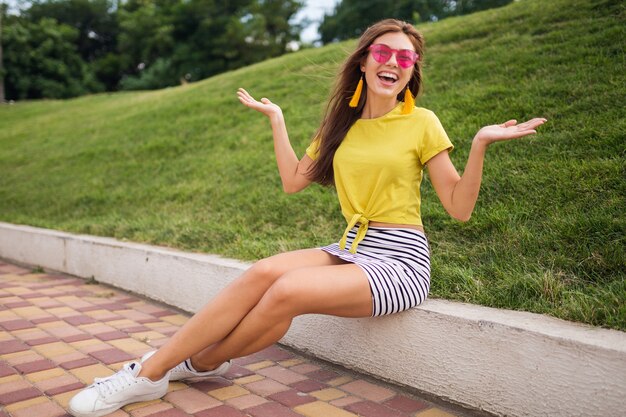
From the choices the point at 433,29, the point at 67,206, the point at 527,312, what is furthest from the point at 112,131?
the point at 527,312

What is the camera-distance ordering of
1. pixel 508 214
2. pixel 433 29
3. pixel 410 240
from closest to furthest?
1. pixel 410 240
2. pixel 508 214
3. pixel 433 29

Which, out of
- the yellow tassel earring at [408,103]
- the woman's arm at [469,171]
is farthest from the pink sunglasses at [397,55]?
the woman's arm at [469,171]

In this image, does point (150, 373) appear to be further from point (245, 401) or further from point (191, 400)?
point (245, 401)

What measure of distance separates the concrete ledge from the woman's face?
3.25 ft

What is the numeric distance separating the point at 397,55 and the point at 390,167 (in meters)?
0.54

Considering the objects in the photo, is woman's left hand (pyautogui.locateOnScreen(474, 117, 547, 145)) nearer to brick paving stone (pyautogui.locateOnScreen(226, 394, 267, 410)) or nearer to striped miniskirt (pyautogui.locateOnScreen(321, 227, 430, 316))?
striped miniskirt (pyautogui.locateOnScreen(321, 227, 430, 316))

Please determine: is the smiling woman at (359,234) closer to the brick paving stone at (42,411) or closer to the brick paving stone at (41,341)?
the brick paving stone at (42,411)

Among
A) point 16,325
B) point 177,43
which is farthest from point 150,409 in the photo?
point 177,43

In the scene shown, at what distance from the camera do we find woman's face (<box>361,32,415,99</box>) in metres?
2.56

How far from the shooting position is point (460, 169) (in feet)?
12.6

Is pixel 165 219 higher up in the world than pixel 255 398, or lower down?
higher up

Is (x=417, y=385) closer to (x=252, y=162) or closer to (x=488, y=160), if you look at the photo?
(x=488, y=160)

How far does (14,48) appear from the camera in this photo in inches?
1113

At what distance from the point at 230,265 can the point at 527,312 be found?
1.73m
